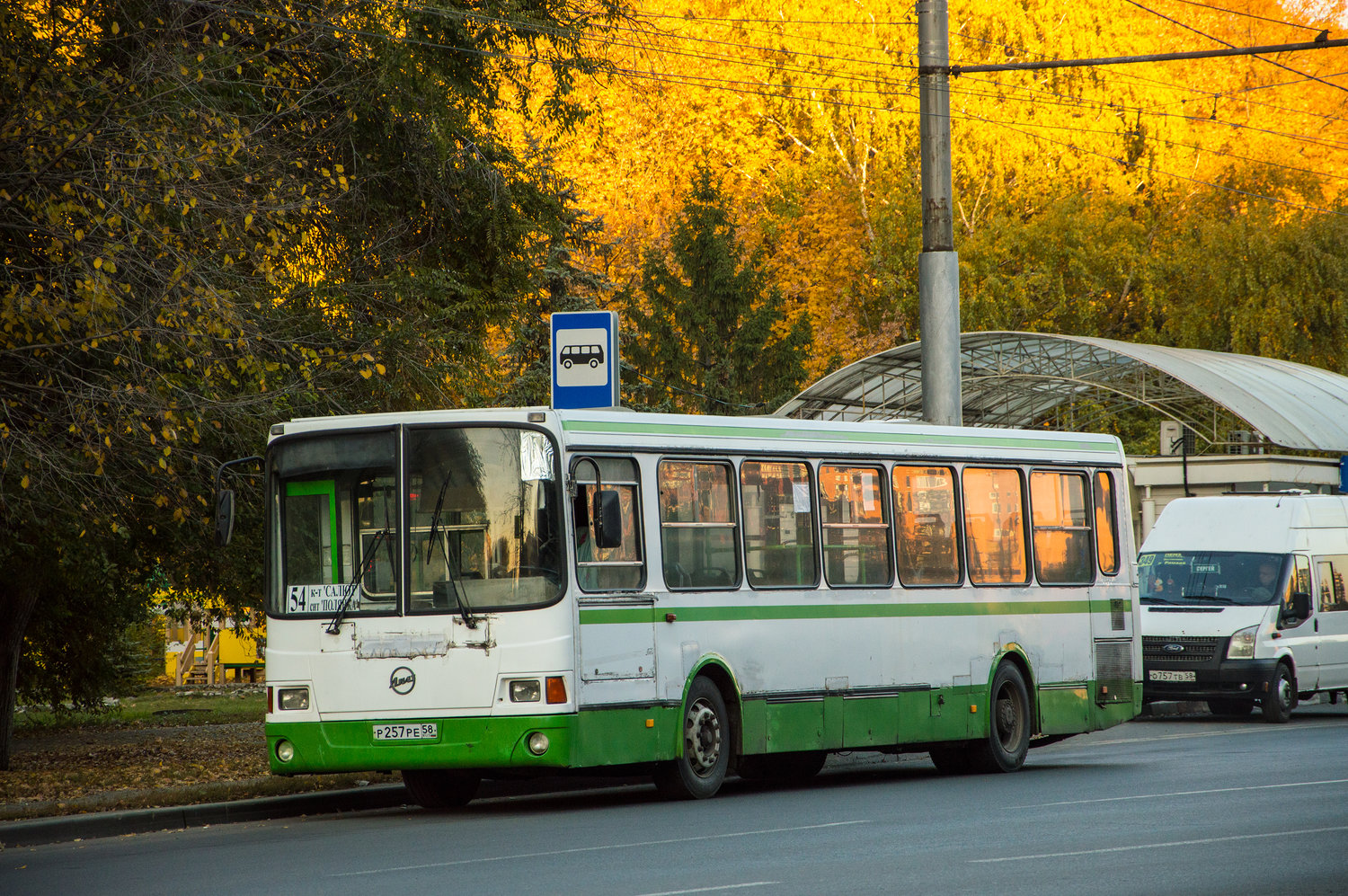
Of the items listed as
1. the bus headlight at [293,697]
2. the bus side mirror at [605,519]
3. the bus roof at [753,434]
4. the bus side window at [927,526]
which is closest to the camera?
the bus side mirror at [605,519]

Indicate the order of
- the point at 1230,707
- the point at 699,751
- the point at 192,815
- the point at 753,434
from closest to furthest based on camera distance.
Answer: the point at 192,815, the point at 699,751, the point at 753,434, the point at 1230,707

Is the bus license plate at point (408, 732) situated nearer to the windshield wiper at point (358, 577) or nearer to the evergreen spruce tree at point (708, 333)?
the windshield wiper at point (358, 577)

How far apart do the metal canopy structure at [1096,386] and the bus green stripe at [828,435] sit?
16.3 metres

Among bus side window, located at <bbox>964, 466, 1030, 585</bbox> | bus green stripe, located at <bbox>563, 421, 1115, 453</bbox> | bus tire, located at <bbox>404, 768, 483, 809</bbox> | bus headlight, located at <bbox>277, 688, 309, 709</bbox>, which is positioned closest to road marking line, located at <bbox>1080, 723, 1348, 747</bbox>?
bus green stripe, located at <bbox>563, 421, 1115, 453</bbox>

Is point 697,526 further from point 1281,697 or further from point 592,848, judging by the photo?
point 1281,697

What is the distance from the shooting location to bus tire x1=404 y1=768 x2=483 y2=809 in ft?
47.8

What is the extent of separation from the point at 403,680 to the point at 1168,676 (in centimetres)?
1444

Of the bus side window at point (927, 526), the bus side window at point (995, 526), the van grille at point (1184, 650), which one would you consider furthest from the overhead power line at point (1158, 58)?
the van grille at point (1184, 650)

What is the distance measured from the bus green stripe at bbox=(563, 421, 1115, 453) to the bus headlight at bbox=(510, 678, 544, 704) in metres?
1.79

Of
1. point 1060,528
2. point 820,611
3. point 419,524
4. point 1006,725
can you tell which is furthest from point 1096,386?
point 419,524

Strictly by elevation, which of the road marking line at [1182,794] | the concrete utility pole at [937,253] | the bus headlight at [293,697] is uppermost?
the concrete utility pole at [937,253]

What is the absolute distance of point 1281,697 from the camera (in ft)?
80.7

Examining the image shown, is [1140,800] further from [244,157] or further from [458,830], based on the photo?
[244,157]

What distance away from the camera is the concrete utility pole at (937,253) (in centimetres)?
1981
